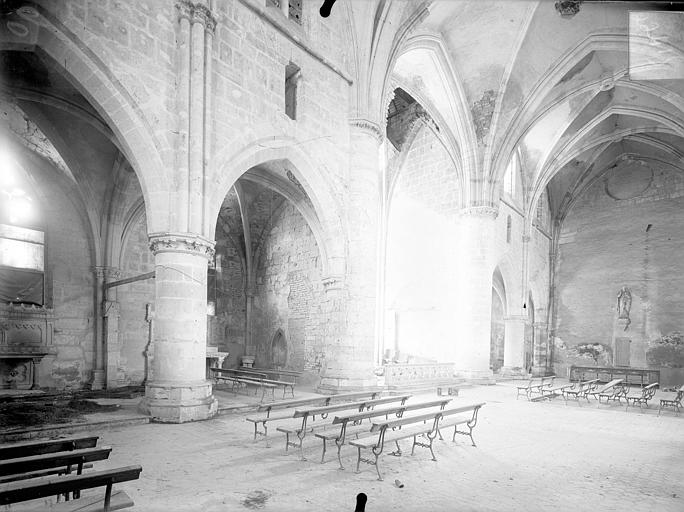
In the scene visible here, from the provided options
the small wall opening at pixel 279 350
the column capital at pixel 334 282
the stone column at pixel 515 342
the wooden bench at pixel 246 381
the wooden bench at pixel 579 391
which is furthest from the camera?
the stone column at pixel 515 342

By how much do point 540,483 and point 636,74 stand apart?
58.0ft

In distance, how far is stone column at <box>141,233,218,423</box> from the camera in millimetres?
8086

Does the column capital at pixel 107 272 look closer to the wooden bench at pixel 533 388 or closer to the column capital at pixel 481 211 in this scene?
the wooden bench at pixel 533 388

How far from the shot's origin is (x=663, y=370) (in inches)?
870

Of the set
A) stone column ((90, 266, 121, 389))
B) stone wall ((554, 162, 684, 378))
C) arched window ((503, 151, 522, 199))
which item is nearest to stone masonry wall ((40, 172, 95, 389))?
stone column ((90, 266, 121, 389))

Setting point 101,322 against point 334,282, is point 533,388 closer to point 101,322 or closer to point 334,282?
point 334,282

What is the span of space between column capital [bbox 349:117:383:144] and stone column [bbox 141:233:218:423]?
19.1 feet

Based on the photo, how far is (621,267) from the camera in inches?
947

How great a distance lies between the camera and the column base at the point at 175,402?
7977 mm

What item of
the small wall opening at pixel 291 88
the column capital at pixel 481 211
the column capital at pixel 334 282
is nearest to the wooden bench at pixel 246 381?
the column capital at pixel 334 282

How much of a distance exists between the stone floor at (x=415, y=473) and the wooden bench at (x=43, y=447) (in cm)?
74

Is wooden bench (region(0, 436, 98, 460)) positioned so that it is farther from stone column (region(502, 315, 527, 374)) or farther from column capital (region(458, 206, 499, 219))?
stone column (region(502, 315, 527, 374))

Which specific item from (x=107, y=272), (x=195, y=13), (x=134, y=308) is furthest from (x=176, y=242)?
(x=134, y=308)

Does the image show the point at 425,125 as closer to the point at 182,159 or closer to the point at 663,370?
the point at 182,159
